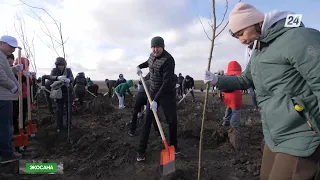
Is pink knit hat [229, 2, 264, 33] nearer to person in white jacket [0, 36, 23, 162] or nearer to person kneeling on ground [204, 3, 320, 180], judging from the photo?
person kneeling on ground [204, 3, 320, 180]

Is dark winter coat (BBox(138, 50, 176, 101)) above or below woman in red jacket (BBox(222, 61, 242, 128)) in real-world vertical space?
above

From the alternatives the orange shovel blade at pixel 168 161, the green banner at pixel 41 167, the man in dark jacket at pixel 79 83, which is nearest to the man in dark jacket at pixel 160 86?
the orange shovel blade at pixel 168 161

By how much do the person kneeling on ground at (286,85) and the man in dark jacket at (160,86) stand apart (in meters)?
1.96

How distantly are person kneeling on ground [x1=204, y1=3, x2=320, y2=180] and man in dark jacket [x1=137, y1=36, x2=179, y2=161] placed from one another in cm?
196

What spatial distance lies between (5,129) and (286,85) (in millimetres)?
3683

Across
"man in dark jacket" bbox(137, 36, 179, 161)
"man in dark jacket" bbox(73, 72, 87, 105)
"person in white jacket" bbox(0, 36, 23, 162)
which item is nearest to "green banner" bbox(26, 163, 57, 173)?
"person in white jacket" bbox(0, 36, 23, 162)

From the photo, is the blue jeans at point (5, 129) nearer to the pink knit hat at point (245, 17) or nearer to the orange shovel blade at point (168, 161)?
the orange shovel blade at point (168, 161)

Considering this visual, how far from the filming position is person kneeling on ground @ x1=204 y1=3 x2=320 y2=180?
147 cm

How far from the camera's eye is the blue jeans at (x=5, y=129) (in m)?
3.61

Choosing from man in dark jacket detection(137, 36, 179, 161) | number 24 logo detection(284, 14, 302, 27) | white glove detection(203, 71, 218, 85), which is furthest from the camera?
man in dark jacket detection(137, 36, 179, 161)

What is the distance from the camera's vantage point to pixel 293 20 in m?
1.59

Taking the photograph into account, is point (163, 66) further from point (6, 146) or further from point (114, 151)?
point (6, 146)

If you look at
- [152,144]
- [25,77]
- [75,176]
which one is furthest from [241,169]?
[25,77]

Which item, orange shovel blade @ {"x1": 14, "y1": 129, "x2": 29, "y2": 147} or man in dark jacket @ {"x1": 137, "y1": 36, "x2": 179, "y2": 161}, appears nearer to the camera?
man in dark jacket @ {"x1": 137, "y1": 36, "x2": 179, "y2": 161}
